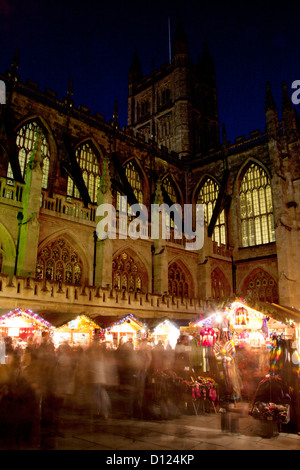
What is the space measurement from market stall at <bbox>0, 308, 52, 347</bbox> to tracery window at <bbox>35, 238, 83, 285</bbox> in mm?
4696

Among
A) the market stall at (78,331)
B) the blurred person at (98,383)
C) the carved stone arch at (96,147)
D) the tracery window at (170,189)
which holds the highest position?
the carved stone arch at (96,147)

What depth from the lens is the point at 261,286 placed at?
26375 millimetres

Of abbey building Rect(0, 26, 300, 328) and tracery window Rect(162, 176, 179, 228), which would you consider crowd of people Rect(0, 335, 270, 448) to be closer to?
abbey building Rect(0, 26, 300, 328)

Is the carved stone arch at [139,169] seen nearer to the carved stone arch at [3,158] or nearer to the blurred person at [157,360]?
the carved stone arch at [3,158]

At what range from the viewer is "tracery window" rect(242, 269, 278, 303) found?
2567cm

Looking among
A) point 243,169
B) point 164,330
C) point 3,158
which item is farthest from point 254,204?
point 3,158

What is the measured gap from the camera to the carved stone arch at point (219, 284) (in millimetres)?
26531

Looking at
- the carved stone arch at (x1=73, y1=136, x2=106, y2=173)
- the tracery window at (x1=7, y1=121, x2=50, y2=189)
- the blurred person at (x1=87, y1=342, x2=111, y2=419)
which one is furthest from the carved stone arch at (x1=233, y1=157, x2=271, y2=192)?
the blurred person at (x1=87, y1=342, x2=111, y2=419)

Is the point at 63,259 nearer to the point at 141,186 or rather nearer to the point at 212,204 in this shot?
the point at 141,186

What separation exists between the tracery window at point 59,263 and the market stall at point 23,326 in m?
4.70

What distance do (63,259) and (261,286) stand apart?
14655mm

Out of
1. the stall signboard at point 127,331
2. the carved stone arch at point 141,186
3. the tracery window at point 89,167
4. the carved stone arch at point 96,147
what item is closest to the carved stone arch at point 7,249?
the stall signboard at point 127,331
